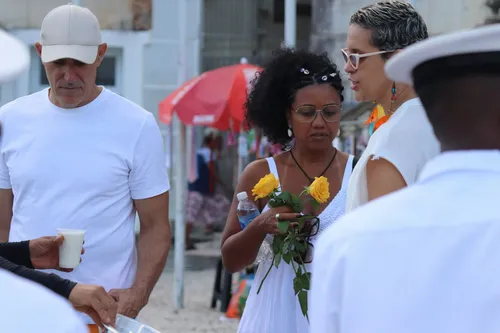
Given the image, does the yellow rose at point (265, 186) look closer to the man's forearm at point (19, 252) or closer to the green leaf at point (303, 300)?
the green leaf at point (303, 300)

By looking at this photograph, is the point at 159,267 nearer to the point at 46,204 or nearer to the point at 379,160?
the point at 46,204

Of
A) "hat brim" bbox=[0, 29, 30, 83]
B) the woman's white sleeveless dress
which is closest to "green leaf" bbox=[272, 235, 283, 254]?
the woman's white sleeveless dress

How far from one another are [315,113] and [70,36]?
1.04 m

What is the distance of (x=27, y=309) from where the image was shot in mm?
1538

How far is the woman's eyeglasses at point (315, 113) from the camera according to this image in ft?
14.6

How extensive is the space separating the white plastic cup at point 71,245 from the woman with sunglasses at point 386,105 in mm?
1120

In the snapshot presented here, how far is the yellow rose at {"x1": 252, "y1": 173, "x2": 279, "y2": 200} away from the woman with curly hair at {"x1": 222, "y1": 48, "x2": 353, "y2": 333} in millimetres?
69

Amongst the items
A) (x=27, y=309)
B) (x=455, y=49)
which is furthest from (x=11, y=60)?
(x=455, y=49)

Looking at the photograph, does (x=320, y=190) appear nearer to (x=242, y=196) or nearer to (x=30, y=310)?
(x=242, y=196)

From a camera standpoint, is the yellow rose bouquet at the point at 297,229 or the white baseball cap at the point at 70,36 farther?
the white baseball cap at the point at 70,36

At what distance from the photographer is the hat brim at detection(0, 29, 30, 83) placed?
1622 mm

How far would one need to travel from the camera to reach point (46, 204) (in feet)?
13.5

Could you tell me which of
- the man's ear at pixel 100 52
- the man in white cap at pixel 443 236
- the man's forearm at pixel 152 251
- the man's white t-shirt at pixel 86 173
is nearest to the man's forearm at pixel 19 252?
the man's white t-shirt at pixel 86 173

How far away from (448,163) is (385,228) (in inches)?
6.0
